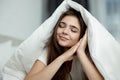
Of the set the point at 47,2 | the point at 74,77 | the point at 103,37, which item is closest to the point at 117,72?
the point at 103,37

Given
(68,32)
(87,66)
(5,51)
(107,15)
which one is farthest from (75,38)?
(107,15)

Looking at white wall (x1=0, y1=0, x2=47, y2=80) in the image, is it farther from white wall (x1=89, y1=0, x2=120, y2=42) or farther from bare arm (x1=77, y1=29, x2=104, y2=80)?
bare arm (x1=77, y1=29, x2=104, y2=80)

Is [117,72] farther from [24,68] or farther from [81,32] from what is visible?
[24,68]

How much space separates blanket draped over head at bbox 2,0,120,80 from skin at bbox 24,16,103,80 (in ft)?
0.15

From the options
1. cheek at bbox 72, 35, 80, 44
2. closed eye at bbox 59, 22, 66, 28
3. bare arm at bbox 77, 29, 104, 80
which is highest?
closed eye at bbox 59, 22, 66, 28

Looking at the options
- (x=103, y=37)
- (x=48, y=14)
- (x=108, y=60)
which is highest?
(x=48, y=14)

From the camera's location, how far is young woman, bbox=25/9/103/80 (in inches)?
45.3

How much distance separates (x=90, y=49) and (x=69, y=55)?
4.6 inches

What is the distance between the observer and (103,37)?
3.68 ft

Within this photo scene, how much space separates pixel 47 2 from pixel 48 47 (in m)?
0.59

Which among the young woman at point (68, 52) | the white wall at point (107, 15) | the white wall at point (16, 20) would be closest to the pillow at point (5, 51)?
the white wall at point (16, 20)

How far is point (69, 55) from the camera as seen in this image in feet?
3.85

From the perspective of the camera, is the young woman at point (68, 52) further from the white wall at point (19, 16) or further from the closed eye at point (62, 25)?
the white wall at point (19, 16)

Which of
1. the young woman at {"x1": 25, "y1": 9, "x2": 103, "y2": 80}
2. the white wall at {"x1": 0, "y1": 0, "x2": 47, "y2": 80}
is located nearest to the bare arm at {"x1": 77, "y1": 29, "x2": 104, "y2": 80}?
the young woman at {"x1": 25, "y1": 9, "x2": 103, "y2": 80}
